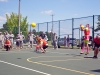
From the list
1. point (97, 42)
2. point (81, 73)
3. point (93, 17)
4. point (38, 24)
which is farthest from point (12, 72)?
point (38, 24)

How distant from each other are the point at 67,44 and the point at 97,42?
46.1 ft

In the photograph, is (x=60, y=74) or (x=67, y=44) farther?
(x=67, y=44)

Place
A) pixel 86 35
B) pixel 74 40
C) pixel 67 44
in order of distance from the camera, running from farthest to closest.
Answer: pixel 67 44, pixel 74 40, pixel 86 35

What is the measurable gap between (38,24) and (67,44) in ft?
24.4

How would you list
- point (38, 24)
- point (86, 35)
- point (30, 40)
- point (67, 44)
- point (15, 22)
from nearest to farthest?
point (86, 35), point (30, 40), point (67, 44), point (38, 24), point (15, 22)

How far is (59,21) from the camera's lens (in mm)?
29266

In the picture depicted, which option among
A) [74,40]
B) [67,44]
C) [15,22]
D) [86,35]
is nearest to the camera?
[86,35]

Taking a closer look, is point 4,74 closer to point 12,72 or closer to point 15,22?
point 12,72

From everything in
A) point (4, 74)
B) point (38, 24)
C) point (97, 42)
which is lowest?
point (4, 74)

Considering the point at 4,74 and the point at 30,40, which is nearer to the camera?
the point at 4,74

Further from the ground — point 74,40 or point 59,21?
point 59,21

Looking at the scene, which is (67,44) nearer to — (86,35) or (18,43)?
(18,43)

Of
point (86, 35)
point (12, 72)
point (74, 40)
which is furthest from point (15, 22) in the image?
point (12, 72)

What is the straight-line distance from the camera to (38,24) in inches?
1331
